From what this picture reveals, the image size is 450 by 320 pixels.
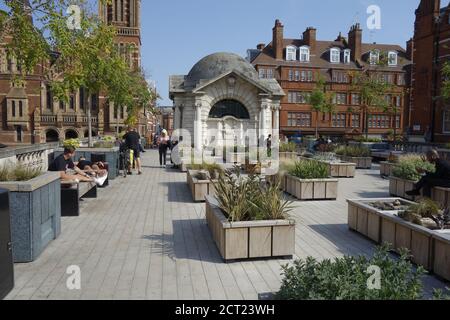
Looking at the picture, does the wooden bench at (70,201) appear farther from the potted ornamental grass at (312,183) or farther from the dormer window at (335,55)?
the dormer window at (335,55)

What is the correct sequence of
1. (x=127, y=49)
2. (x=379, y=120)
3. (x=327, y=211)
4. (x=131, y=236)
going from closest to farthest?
(x=131, y=236), (x=327, y=211), (x=127, y=49), (x=379, y=120)

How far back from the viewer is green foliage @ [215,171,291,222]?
6.32 metres

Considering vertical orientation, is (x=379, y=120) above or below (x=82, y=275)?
above

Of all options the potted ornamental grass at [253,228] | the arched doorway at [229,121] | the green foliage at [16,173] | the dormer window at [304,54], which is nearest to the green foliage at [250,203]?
the potted ornamental grass at [253,228]

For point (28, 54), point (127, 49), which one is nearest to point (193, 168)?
point (28, 54)

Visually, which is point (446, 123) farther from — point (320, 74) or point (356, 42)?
point (356, 42)

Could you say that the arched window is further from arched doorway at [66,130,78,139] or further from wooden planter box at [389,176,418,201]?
arched doorway at [66,130,78,139]

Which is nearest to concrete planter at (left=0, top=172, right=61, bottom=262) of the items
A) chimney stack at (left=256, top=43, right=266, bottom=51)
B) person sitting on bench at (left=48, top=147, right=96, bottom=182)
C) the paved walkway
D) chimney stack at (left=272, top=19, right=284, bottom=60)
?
the paved walkway

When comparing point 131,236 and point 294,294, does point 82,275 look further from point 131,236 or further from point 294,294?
point 294,294

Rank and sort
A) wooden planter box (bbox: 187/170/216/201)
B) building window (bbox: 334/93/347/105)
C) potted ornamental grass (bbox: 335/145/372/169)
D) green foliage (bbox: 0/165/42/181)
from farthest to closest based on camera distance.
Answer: building window (bbox: 334/93/347/105), potted ornamental grass (bbox: 335/145/372/169), wooden planter box (bbox: 187/170/216/201), green foliage (bbox: 0/165/42/181)

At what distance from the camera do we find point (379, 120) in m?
60.3

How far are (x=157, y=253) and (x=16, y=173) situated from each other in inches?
107

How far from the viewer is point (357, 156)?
19.8 m
